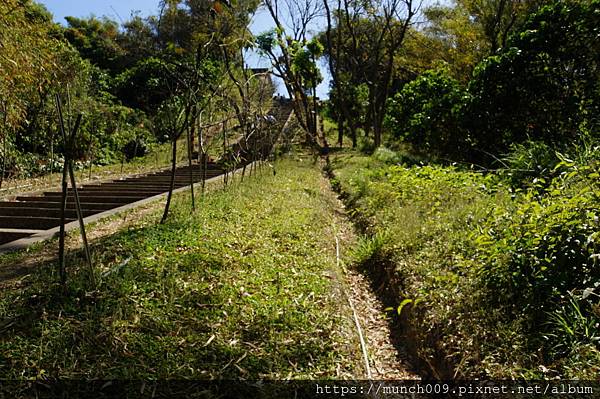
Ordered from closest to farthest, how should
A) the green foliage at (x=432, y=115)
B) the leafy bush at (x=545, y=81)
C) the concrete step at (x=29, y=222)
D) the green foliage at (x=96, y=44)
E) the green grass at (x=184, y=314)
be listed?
the green grass at (x=184, y=314) → the concrete step at (x=29, y=222) → the leafy bush at (x=545, y=81) → the green foliage at (x=432, y=115) → the green foliage at (x=96, y=44)

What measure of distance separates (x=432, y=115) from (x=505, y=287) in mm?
8182

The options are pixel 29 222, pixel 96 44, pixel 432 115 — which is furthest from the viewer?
pixel 96 44

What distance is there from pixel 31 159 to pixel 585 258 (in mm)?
10966

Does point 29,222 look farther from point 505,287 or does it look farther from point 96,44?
point 96,44

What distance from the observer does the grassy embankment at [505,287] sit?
229cm

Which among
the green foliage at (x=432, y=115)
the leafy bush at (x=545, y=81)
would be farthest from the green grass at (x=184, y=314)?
the green foliage at (x=432, y=115)

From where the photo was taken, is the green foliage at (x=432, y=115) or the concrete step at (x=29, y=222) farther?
the green foliage at (x=432, y=115)

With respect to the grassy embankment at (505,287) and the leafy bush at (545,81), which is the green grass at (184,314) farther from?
the leafy bush at (545,81)

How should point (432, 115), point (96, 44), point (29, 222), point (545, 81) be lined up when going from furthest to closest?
1. point (96, 44)
2. point (432, 115)
3. point (545, 81)
4. point (29, 222)

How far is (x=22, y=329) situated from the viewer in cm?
239

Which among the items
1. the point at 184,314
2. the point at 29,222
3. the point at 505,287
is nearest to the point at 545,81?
the point at 505,287

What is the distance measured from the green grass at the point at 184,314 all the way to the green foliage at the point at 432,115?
261 inches

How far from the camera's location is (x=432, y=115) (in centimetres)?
1034

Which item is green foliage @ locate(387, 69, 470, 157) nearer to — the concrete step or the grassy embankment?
the grassy embankment
